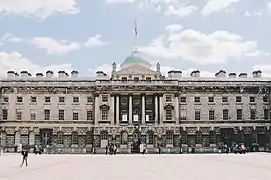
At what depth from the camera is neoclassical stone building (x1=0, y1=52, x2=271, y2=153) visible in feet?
257

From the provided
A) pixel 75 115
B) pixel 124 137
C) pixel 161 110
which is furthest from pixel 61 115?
pixel 161 110

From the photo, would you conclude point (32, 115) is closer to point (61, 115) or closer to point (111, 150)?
point (61, 115)

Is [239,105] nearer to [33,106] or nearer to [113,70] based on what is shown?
[113,70]

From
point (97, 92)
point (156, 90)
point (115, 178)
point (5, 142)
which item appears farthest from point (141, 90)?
point (115, 178)

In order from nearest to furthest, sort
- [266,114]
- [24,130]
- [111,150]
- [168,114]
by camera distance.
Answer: [111,150]
[24,130]
[168,114]
[266,114]

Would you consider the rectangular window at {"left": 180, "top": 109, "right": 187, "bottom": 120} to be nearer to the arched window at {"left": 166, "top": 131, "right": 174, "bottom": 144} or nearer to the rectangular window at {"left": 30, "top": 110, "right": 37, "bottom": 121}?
the arched window at {"left": 166, "top": 131, "right": 174, "bottom": 144}

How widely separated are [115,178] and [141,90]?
58.2 metres

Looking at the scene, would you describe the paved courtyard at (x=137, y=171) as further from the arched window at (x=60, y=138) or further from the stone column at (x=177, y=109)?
the arched window at (x=60, y=138)

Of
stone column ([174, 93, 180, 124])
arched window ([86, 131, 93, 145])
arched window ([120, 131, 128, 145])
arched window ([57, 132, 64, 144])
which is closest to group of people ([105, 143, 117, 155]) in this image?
arched window ([120, 131, 128, 145])

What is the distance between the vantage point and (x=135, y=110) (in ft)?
261

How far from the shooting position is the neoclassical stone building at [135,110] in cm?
7819

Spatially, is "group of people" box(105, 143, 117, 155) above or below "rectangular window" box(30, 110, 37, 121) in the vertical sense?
below

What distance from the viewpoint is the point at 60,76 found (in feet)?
275

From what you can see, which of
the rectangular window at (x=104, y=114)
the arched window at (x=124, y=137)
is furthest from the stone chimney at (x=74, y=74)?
the arched window at (x=124, y=137)
